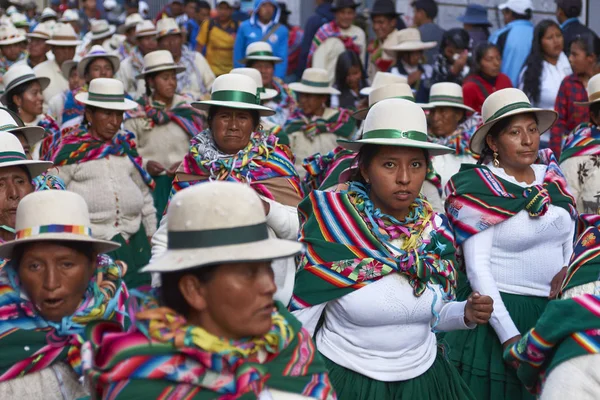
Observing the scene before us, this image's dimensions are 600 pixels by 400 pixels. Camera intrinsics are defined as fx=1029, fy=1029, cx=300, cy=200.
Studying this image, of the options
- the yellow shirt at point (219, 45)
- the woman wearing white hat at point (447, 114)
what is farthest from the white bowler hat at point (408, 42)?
the yellow shirt at point (219, 45)

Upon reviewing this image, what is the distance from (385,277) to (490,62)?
6619 millimetres

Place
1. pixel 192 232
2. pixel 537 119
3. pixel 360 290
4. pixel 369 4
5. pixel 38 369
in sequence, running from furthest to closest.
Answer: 1. pixel 369 4
2. pixel 537 119
3. pixel 360 290
4. pixel 38 369
5. pixel 192 232

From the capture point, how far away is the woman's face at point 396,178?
4781mm

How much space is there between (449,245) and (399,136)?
592 millimetres

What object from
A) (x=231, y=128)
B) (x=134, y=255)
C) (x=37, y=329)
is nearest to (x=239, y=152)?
(x=231, y=128)

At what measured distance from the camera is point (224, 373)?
10.8 ft

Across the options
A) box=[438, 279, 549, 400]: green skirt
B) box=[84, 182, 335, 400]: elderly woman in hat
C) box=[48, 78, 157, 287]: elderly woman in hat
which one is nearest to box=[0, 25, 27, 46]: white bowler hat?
box=[48, 78, 157, 287]: elderly woman in hat

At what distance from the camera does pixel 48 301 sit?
4297mm

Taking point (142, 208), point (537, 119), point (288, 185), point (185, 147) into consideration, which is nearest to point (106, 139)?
point (142, 208)

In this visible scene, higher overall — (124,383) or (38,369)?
(124,383)

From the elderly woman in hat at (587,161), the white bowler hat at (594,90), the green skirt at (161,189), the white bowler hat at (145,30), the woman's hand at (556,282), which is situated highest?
the white bowler hat at (145,30)

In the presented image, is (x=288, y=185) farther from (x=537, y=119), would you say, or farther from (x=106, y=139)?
(x=106, y=139)

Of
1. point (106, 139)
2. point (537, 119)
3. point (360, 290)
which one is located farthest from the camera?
point (106, 139)

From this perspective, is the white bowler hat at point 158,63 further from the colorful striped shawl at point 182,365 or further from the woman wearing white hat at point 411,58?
the colorful striped shawl at point 182,365
